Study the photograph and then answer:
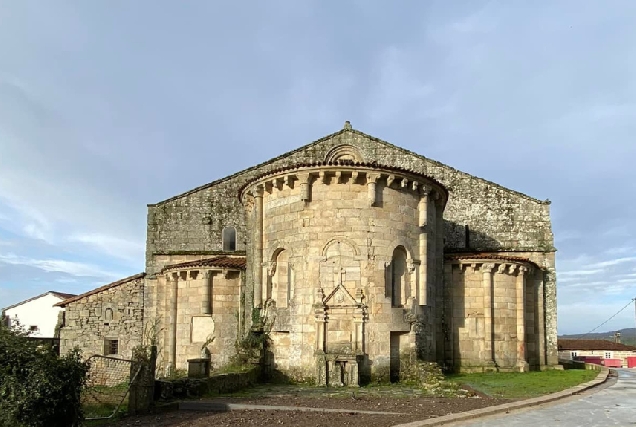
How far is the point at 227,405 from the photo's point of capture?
12.8 m

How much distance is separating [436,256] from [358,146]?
821 centimetres

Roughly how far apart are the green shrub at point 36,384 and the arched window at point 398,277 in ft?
32.6

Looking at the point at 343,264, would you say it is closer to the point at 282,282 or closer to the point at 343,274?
the point at 343,274

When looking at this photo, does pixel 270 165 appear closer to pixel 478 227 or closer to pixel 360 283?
pixel 478 227

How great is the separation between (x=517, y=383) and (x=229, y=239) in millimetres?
14736

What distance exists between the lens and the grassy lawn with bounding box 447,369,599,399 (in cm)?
1514

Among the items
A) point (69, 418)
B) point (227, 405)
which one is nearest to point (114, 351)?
point (227, 405)

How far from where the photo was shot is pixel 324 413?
12039mm

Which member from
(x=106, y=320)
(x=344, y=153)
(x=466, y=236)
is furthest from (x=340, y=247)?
(x=106, y=320)

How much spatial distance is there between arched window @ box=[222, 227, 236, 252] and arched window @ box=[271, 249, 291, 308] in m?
9.49

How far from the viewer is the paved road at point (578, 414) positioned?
36.2ft

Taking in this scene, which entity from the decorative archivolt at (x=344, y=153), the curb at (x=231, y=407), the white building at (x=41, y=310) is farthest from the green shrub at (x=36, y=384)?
the white building at (x=41, y=310)

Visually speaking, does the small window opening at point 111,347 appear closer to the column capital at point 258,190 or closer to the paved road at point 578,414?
the column capital at point 258,190

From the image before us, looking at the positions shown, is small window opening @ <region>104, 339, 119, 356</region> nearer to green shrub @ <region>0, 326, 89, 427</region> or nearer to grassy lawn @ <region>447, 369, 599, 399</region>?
grassy lawn @ <region>447, 369, 599, 399</region>
